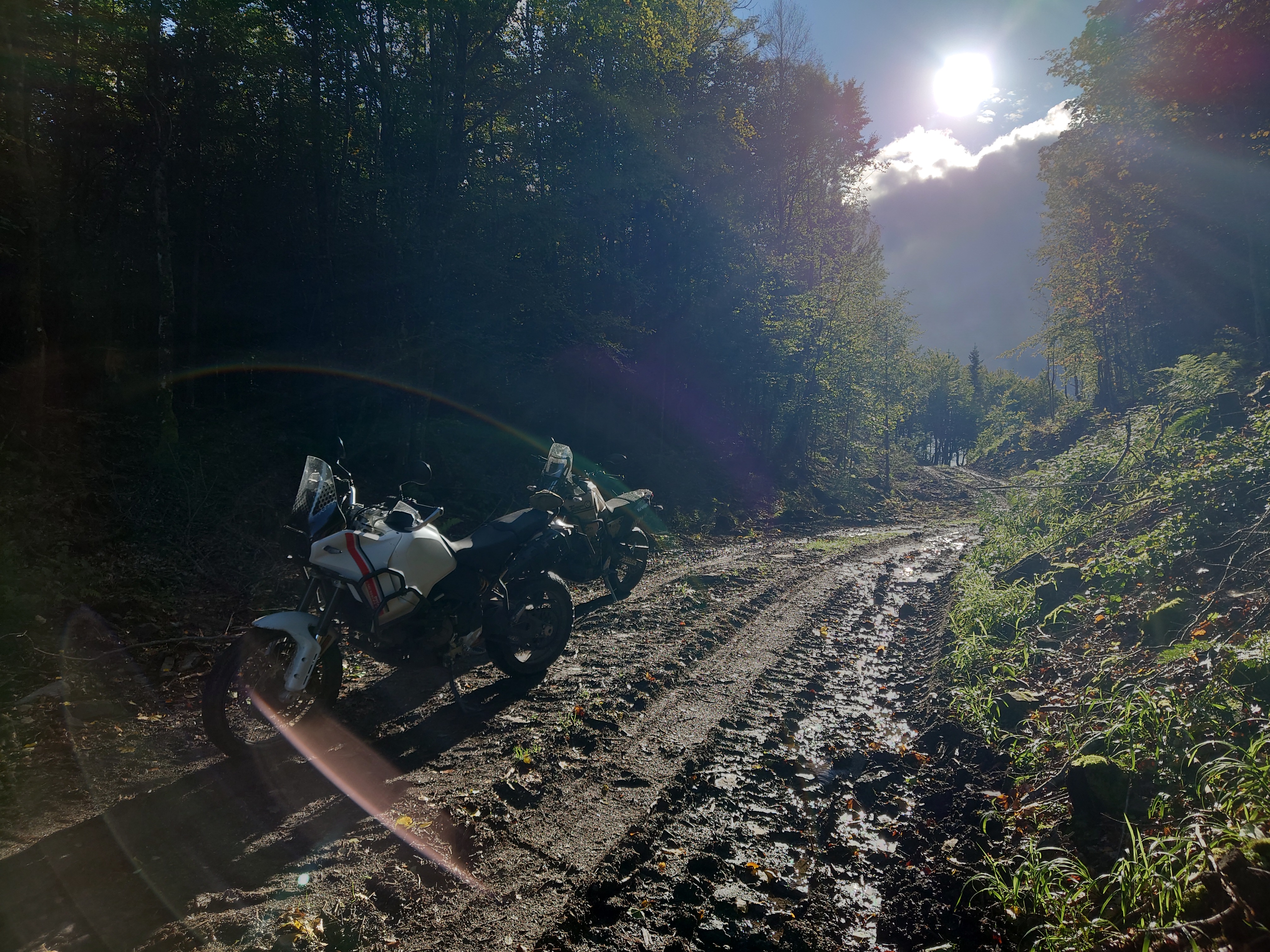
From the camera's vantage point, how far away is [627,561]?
8344 millimetres

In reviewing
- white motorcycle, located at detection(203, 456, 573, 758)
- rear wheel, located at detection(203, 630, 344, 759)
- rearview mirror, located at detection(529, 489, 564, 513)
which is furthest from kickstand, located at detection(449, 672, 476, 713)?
rearview mirror, located at detection(529, 489, 564, 513)

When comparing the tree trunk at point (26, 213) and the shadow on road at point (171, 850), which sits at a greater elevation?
the tree trunk at point (26, 213)

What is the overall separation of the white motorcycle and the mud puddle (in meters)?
1.90

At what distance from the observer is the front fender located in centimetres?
385

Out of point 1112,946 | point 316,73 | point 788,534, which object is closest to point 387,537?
point 1112,946

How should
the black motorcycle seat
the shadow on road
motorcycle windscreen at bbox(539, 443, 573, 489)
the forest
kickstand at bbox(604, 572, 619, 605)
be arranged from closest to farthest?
the shadow on road, the black motorcycle seat, motorcycle windscreen at bbox(539, 443, 573, 489), kickstand at bbox(604, 572, 619, 605), the forest

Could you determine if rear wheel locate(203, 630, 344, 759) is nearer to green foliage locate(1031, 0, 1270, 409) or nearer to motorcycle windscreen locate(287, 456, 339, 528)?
motorcycle windscreen locate(287, 456, 339, 528)

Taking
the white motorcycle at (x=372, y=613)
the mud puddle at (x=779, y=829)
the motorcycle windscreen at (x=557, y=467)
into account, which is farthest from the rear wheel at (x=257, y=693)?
the motorcycle windscreen at (x=557, y=467)

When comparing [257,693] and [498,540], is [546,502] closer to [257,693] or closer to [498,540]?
[498,540]

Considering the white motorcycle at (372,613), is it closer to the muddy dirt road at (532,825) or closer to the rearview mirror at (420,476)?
the rearview mirror at (420,476)

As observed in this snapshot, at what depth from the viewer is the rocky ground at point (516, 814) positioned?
99.8 inches

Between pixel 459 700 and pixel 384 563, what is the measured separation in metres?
1.14

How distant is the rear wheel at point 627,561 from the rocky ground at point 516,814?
2.27 metres

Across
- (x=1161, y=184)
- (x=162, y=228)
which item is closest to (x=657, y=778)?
(x=162, y=228)
